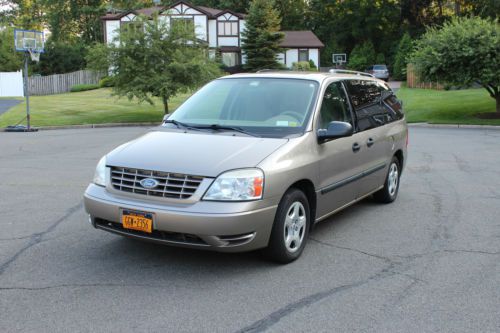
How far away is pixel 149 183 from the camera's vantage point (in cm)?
482

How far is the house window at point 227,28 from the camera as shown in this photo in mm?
56719

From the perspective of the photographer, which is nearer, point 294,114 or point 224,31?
point 294,114

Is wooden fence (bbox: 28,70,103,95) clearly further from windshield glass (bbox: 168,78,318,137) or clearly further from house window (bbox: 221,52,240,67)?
windshield glass (bbox: 168,78,318,137)

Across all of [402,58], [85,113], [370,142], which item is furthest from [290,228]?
[402,58]

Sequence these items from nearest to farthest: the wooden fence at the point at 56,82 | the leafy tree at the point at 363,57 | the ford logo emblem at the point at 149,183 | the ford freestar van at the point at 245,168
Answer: the ford freestar van at the point at 245,168 → the ford logo emblem at the point at 149,183 → the wooden fence at the point at 56,82 → the leafy tree at the point at 363,57

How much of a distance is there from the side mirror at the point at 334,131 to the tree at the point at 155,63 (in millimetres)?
16199

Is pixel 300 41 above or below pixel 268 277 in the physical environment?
above

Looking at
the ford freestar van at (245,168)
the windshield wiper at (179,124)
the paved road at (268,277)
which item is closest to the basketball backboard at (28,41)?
the paved road at (268,277)

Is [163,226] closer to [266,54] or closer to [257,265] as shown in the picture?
[257,265]

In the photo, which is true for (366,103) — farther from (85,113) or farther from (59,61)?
(59,61)

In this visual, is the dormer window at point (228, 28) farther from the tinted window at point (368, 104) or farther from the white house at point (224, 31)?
the tinted window at point (368, 104)

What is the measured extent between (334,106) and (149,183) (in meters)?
2.45

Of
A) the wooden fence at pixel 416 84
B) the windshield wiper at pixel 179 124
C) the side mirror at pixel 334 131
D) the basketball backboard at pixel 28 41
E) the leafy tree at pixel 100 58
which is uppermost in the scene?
the basketball backboard at pixel 28 41

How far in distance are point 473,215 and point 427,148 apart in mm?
7411
